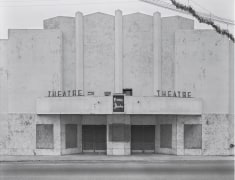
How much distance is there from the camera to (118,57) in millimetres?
37812

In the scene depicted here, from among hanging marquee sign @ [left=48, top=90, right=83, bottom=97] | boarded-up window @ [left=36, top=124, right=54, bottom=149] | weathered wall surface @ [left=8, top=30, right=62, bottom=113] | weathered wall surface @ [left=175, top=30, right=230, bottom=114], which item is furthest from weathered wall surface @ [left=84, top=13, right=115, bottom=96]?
weathered wall surface @ [left=175, top=30, right=230, bottom=114]

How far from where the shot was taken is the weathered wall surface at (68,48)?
3841 centimetres

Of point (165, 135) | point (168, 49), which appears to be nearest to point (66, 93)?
point (165, 135)

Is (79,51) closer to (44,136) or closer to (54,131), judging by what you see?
(54,131)

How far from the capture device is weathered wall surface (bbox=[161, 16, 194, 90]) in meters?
38.2

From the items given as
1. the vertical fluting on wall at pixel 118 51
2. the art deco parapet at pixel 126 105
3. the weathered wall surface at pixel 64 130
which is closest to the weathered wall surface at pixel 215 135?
the art deco parapet at pixel 126 105

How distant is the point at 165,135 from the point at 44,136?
36.6 feet

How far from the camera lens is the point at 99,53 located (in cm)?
3838

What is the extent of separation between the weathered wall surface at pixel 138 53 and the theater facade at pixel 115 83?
3.7 inches

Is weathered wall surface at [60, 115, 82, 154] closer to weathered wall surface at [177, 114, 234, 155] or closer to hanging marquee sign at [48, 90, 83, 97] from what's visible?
hanging marquee sign at [48, 90, 83, 97]

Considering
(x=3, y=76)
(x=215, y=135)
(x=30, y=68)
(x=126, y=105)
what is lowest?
(x=215, y=135)

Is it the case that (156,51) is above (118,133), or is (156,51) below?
above

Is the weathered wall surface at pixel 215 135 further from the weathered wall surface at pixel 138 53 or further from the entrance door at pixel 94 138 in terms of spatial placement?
the entrance door at pixel 94 138

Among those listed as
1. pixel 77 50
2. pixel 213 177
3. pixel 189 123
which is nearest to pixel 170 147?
pixel 189 123
